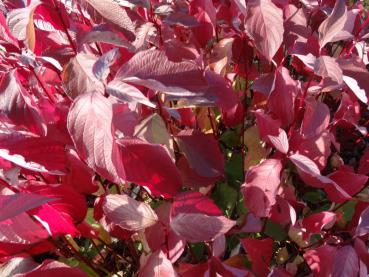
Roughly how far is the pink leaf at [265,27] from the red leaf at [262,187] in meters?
0.19

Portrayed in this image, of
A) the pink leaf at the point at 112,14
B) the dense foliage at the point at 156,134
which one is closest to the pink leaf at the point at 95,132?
the dense foliage at the point at 156,134

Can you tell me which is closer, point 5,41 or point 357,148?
point 5,41

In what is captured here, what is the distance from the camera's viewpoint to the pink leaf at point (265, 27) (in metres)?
0.63

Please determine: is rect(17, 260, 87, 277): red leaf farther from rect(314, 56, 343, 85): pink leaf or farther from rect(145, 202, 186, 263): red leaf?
rect(314, 56, 343, 85): pink leaf

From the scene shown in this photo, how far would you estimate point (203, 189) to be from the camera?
2.98 ft

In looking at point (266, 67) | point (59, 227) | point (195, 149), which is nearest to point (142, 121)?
point (195, 149)

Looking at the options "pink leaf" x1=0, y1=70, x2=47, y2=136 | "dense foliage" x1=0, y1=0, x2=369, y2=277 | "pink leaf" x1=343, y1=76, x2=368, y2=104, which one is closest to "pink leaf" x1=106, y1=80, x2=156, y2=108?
"dense foliage" x1=0, y1=0, x2=369, y2=277

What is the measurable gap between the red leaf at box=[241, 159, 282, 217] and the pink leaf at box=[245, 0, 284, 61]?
186mm

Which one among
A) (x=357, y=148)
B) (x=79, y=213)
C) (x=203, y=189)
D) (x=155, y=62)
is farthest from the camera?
(x=357, y=148)

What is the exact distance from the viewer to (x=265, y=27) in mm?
639

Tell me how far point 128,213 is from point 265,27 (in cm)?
33

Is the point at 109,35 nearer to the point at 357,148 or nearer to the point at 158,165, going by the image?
the point at 158,165

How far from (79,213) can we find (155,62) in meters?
0.27

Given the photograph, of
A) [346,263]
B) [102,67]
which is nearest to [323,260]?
[346,263]
